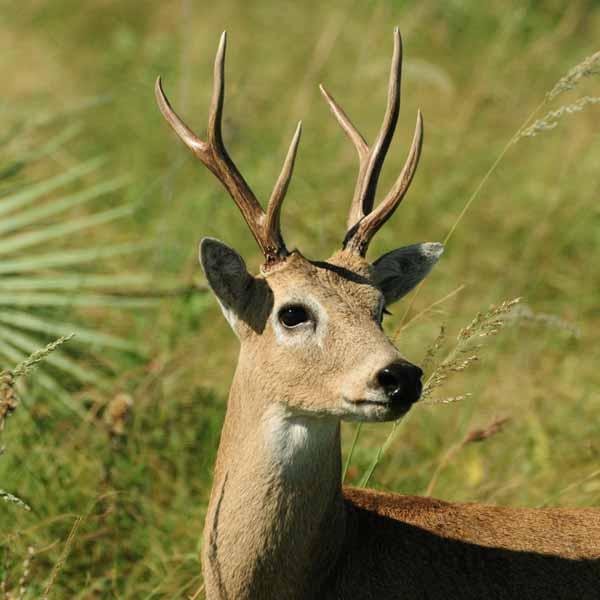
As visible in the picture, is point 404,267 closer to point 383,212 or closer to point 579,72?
point 383,212

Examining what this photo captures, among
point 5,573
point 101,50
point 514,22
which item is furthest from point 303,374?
point 101,50

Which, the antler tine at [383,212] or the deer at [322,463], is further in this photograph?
the antler tine at [383,212]

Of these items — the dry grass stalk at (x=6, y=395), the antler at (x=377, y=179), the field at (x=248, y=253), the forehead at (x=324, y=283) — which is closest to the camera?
the dry grass stalk at (x=6, y=395)

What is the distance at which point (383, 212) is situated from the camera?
3836mm

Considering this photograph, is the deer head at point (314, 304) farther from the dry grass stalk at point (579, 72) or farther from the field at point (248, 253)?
the dry grass stalk at point (579, 72)

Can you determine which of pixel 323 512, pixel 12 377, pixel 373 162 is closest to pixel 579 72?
pixel 373 162

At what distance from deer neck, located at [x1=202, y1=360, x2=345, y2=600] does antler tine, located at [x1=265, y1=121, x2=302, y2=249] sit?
501mm

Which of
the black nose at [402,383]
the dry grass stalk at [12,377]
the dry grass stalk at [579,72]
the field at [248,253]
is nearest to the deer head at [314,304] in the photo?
the black nose at [402,383]

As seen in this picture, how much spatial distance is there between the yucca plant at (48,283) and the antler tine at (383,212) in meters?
1.91

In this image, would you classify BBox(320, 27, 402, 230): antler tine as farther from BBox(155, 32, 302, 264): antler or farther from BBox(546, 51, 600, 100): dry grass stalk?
BBox(546, 51, 600, 100): dry grass stalk

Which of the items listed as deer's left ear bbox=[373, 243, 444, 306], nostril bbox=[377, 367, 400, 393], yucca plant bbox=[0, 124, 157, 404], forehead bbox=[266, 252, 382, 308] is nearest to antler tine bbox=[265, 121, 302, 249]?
forehead bbox=[266, 252, 382, 308]

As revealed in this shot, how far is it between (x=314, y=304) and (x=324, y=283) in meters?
0.10

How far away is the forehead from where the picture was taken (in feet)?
11.8

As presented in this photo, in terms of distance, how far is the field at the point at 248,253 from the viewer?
184 inches
